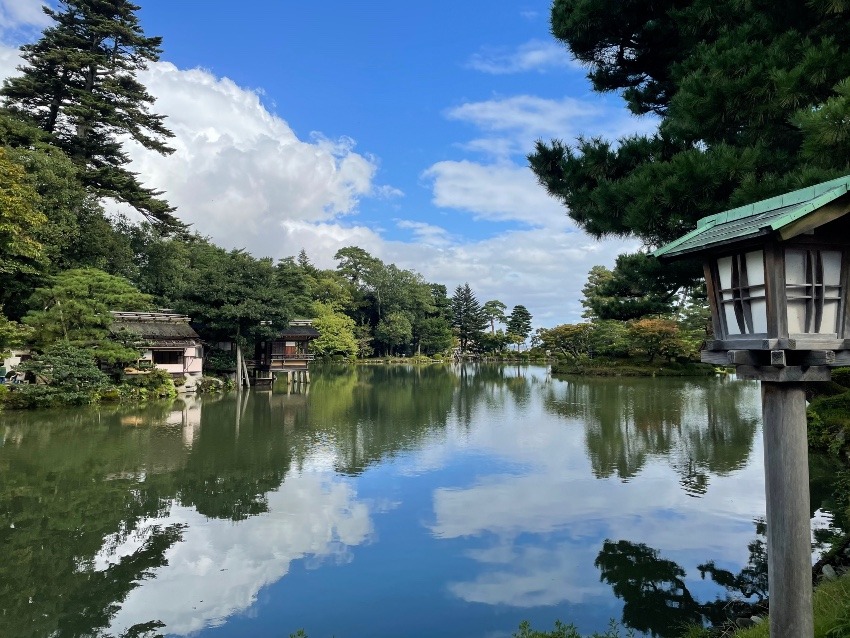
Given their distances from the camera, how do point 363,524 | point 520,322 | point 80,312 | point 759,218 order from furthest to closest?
1. point 520,322
2. point 80,312
3. point 363,524
4. point 759,218

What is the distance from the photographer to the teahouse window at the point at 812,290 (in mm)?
2564

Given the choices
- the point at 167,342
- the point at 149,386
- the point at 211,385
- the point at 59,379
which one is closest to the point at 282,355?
the point at 211,385

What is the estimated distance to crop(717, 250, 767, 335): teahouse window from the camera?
2.62 metres

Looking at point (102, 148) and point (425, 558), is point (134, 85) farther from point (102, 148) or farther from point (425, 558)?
point (425, 558)

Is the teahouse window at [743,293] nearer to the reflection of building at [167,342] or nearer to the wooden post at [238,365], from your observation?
the reflection of building at [167,342]

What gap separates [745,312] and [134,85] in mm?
23677

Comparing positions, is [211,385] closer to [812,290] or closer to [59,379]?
[59,379]

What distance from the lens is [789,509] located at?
2.48m

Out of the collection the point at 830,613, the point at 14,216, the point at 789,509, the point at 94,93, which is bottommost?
the point at 830,613

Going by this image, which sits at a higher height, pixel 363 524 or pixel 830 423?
pixel 830 423

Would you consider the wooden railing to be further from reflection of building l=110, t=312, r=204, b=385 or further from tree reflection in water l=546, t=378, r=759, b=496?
tree reflection in water l=546, t=378, r=759, b=496

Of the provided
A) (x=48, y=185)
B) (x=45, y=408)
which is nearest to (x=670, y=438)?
(x=45, y=408)

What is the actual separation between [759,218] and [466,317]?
4712 cm

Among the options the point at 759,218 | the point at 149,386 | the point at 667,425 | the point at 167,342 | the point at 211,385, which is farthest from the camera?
the point at 211,385
